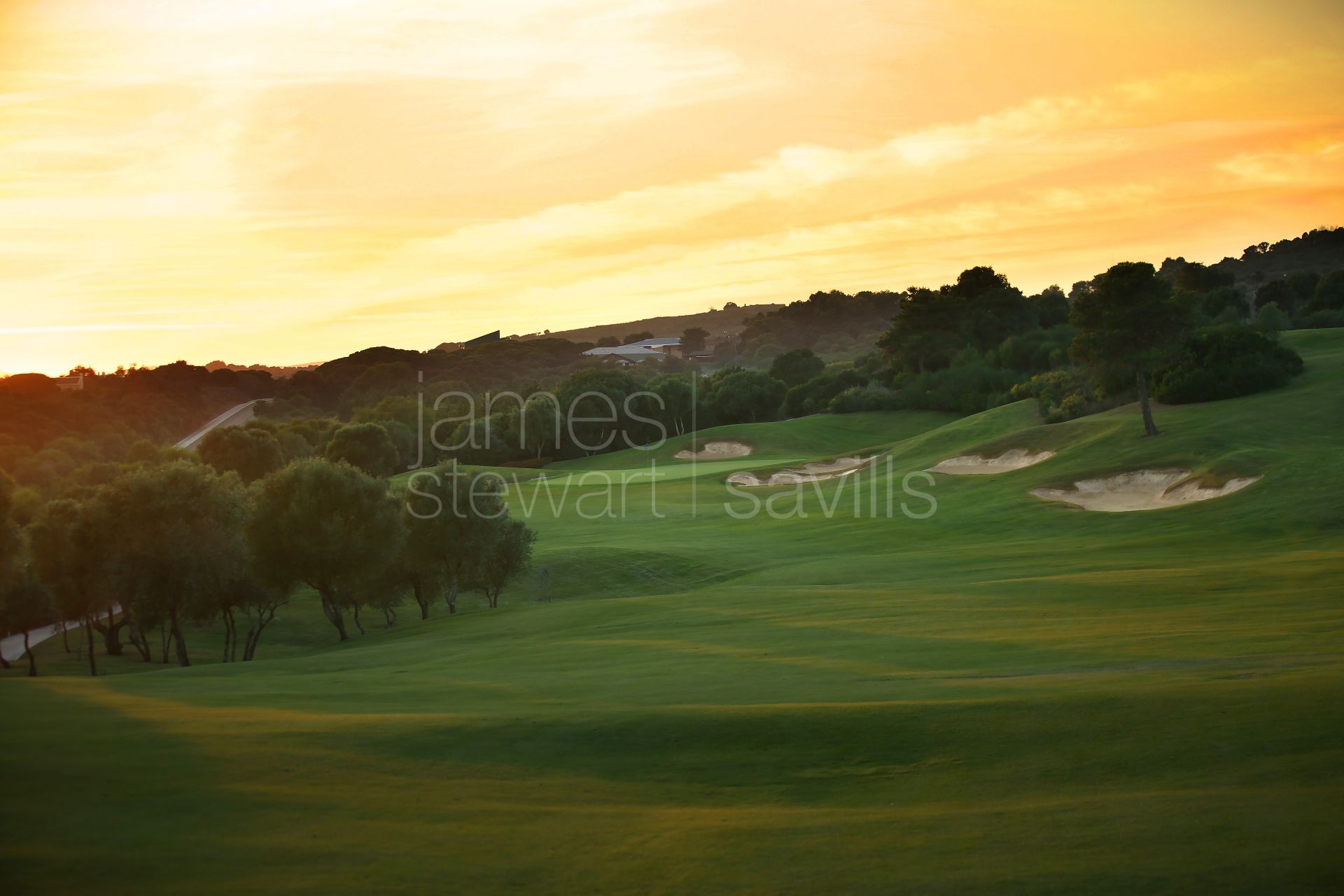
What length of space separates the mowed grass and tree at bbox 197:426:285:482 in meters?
68.5

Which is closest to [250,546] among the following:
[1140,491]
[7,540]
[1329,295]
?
[7,540]

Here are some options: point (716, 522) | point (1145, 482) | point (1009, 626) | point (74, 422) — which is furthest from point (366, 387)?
point (1009, 626)

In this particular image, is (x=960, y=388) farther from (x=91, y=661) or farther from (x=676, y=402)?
(x=91, y=661)

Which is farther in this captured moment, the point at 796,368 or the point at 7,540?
the point at 796,368

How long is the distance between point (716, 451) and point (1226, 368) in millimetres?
54742

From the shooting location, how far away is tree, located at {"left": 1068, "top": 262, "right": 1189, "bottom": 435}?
2229 inches

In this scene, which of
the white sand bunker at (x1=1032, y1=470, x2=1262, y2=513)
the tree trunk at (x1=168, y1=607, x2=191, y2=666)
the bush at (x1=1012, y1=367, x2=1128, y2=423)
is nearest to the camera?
the tree trunk at (x1=168, y1=607, x2=191, y2=666)

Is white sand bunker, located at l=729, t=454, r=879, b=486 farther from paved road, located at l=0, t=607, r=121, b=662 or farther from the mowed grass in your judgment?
the mowed grass

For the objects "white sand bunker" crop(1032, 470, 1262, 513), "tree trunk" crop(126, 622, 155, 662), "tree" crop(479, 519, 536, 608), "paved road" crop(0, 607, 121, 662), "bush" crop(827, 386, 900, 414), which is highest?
"bush" crop(827, 386, 900, 414)

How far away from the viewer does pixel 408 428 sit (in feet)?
420

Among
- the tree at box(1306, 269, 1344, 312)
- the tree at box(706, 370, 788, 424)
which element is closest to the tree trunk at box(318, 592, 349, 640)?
the tree at box(706, 370, 788, 424)

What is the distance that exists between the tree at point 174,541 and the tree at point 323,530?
4.35 feet

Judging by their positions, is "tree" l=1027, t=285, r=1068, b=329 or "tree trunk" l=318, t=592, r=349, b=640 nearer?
"tree trunk" l=318, t=592, r=349, b=640

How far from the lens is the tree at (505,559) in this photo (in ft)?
167
